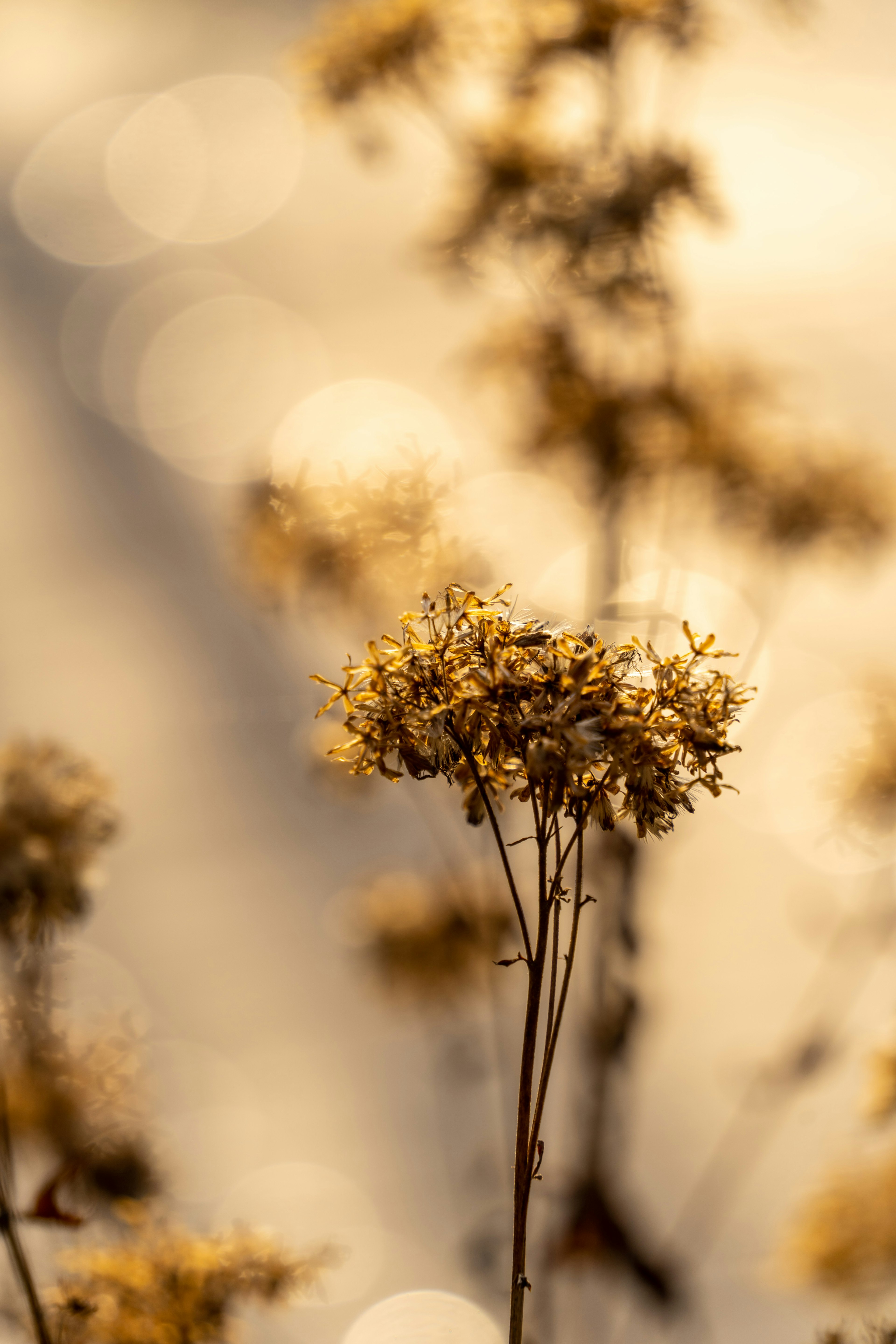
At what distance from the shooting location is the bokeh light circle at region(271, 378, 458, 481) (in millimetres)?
986

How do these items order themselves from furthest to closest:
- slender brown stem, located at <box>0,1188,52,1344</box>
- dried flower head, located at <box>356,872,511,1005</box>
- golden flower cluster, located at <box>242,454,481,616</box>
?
dried flower head, located at <box>356,872,511,1005</box> → golden flower cluster, located at <box>242,454,481,616</box> → slender brown stem, located at <box>0,1188,52,1344</box>

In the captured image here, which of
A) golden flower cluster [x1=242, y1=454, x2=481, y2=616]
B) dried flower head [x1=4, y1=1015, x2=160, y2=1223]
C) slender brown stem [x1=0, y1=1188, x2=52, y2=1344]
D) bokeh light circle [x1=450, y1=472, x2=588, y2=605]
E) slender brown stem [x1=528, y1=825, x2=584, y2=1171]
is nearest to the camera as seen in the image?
slender brown stem [x1=528, y1=825, x2=584, y2=1171]

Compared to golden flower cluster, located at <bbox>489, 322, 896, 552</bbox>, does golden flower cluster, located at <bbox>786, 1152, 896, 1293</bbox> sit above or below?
below

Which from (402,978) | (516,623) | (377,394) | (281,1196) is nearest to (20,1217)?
(516,623)

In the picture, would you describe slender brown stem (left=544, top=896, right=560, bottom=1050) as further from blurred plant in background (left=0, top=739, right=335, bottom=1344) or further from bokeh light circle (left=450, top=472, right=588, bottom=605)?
bokeh light circle (left=450, top=472, right=588, bottom=605)

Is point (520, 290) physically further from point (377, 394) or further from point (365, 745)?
point (365, 745)

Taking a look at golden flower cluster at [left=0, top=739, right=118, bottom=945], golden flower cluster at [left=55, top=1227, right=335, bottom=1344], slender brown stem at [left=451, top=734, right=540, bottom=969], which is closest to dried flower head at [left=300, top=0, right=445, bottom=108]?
golden flower cluster at [left=0, top=739, right=118, bottom=945]

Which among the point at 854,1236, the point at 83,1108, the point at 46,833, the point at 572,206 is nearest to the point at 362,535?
the point at 46,833

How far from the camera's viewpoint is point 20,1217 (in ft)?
1.76

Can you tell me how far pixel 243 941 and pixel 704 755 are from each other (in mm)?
2265

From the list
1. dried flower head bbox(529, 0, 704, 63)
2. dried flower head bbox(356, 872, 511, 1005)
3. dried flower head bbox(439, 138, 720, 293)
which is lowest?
dried flower head bbox(356, 872, 511, 1005)

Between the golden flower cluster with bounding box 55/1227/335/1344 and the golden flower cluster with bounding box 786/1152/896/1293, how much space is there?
839mm

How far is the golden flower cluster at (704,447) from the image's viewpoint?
1.17m

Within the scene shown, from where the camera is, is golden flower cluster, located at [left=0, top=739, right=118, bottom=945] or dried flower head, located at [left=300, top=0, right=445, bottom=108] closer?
golden flower cluster, located at [left=0, top=739, right=118, bottom=945]
